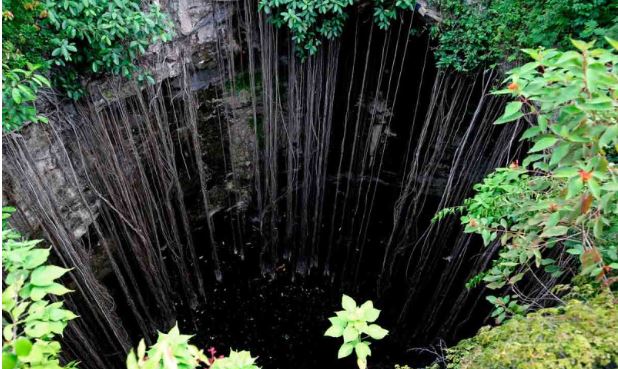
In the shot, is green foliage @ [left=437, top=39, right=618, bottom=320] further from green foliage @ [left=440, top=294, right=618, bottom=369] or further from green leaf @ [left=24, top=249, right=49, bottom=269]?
green leaf @ [left=24, top=249, right=49, bottom=269]

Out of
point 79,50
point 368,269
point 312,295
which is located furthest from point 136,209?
point 368,269

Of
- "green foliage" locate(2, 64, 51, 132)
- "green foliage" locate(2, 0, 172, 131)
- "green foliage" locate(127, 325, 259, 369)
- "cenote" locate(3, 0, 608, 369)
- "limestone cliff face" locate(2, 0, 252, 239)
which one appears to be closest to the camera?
"green foliage" locate(127, 325, 259, 369)

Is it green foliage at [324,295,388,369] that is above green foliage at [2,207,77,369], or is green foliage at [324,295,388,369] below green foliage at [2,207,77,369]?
below

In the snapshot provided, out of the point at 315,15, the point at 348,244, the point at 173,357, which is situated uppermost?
the point at 315,15

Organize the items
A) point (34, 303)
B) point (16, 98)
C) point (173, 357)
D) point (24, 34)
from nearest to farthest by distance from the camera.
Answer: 1. point (173, 357)
2. point (34, 303)
3. point (16, 98)
4. point (24, 34)

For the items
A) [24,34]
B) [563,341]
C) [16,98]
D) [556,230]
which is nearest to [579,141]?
[556,230]

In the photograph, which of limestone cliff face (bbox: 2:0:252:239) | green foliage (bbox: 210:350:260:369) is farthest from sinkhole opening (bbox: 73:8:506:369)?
green foliage (bbox: 210:350:260:369)

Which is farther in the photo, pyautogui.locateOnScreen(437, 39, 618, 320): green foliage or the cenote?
the cenote

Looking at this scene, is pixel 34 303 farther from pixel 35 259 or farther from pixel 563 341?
pixel 563 341
